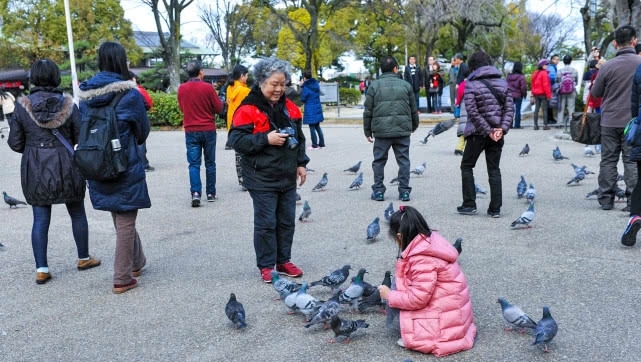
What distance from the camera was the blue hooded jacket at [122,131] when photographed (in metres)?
4.70

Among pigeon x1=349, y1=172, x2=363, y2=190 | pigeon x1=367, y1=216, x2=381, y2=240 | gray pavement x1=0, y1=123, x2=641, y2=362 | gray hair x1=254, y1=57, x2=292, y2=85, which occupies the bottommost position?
gray pavement x1=0, y1=123, x2=641, y2=362

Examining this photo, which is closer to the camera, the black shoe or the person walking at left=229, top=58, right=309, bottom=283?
the person walking at left=229, top=58, right=309, bottom=283

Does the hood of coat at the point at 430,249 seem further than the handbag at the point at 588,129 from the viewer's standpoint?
No

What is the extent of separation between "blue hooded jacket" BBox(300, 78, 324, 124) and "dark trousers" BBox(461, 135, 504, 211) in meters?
6.96

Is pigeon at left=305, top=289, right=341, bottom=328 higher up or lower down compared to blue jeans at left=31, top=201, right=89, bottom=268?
lower down

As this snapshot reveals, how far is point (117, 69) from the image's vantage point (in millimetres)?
4828

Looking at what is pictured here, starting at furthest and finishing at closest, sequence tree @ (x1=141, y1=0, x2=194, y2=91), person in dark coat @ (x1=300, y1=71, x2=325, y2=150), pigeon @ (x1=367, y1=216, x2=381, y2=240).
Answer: tree @ (x1=141, y1=0, x2=194, y2=91) < person in dark coat @ (x1=300, y1=71, x2=325, y2=150) < pigeon @ (x1=367, y1=216, x2=381, y2=240)

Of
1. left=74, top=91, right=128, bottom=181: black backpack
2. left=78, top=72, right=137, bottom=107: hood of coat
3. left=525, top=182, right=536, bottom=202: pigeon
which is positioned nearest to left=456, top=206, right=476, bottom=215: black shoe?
left=525, top=182, right=536, bottom=202: pigeon

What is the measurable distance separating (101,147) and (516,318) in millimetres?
3374

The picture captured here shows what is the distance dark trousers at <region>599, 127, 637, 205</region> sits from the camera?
7.06m

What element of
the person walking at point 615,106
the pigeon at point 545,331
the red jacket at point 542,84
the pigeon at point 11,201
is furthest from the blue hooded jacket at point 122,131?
the red jacket at point 542,84

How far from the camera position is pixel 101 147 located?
4.62 meters

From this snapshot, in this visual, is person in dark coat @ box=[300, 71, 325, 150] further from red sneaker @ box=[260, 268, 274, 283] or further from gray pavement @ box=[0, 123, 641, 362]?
red sneaker @ box=[260, 268, 274, 283]

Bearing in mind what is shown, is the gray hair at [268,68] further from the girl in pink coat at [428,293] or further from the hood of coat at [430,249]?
the hood of coat at [430,249]
